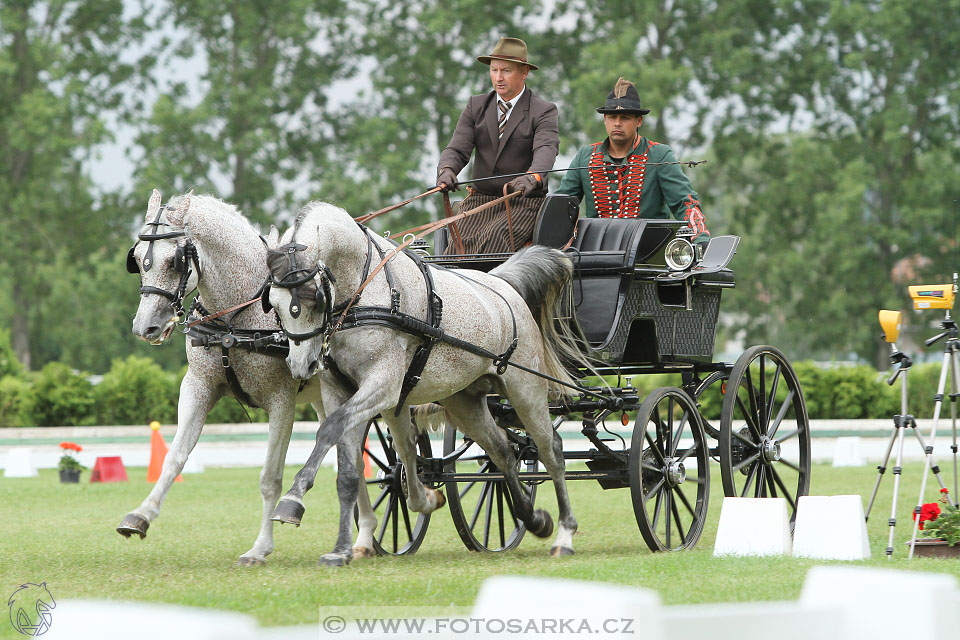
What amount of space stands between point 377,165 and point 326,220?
60.7ft

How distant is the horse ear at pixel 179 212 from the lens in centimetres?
650

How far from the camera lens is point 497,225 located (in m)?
8.26

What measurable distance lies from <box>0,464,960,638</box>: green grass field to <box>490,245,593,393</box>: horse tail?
44.8 inches

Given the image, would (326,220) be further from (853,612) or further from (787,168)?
(787,168)

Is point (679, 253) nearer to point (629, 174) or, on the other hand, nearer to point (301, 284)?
point (629, 174)

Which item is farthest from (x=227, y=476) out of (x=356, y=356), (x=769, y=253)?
(x=769, y=253)

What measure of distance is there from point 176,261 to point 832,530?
3661 millimetres

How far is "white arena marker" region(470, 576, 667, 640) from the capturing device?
8.78 ft

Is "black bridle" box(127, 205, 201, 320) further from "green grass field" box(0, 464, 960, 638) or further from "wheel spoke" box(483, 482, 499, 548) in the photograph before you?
"wheel spoke" box(483, 482, 499, 548)

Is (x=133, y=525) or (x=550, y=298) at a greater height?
(x=550, y=298)

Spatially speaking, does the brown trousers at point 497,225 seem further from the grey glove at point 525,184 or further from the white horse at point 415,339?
the white horse at point 415,339

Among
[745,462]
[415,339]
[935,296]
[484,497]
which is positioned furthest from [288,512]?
[935,296]

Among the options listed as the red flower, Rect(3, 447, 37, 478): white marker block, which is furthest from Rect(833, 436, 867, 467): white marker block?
Rect(3, 447, 37, 478): white marker block

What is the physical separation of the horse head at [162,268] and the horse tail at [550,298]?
6.52ft
